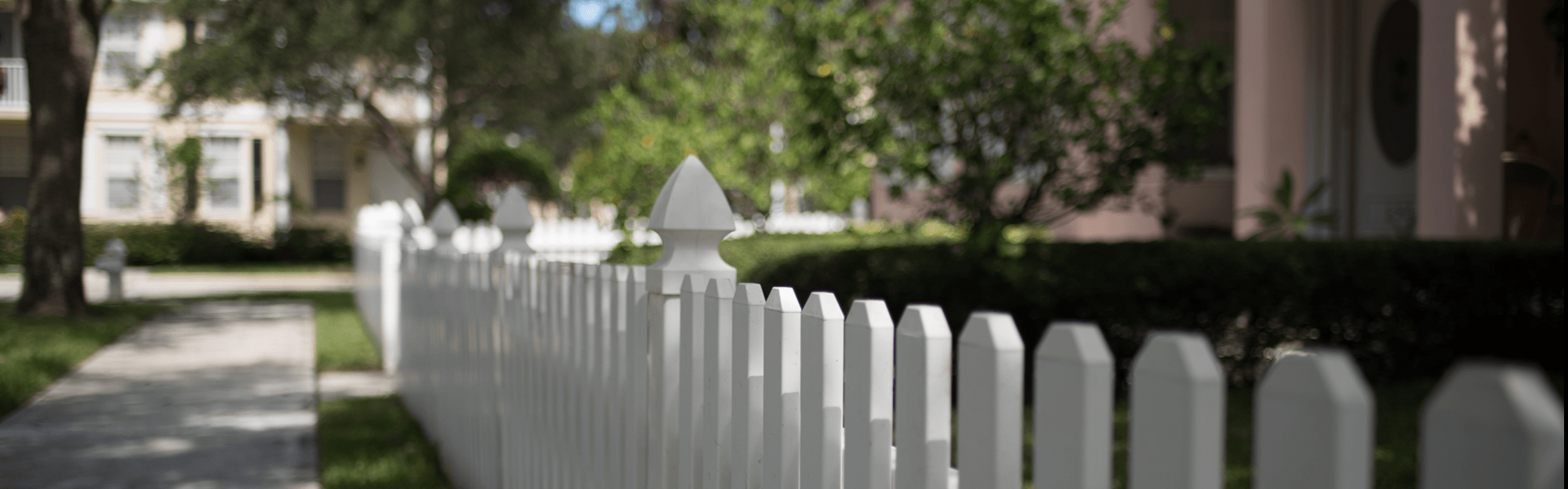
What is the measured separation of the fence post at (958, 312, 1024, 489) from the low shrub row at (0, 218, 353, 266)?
2579 centimetres

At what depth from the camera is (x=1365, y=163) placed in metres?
10.2

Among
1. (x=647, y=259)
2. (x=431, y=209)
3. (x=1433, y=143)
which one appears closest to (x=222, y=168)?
(x=431, y=209)

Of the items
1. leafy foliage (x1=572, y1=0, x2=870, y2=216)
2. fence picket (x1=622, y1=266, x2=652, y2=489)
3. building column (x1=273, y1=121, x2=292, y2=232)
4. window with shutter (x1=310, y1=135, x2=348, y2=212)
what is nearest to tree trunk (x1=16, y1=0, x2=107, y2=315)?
leafy foliage (x1=572, y1=0, x2=870, y2=216)

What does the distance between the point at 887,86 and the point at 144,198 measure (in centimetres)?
2574

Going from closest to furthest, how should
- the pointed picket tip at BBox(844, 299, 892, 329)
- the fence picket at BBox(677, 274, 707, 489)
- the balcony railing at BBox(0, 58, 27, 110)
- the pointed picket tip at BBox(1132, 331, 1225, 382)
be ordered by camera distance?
the pointed picket tip at BBox(1132, 331, 1225, 382) → the pointed picket tip at BBox(844, 299, 892, 329) → the fence picket at BBox(677, 274, 707, 489) → the balcony railing at BBox(0, 58, 27, 110)

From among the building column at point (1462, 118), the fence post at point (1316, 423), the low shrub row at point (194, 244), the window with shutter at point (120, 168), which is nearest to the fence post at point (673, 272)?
the fence post at point (1316, 423)

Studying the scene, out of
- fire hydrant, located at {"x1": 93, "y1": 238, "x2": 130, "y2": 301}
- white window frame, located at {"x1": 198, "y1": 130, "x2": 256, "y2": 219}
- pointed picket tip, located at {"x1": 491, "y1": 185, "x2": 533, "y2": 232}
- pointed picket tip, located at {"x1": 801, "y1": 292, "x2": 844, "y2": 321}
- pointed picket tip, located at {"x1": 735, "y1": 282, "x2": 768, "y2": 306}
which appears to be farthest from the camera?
white window frame, located at {"x1": 198, "y1": 130, "x2": 256, "y2": 219}

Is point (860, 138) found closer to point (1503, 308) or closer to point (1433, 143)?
point (1503, 308)

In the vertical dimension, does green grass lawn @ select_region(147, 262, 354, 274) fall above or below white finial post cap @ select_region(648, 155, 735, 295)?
below

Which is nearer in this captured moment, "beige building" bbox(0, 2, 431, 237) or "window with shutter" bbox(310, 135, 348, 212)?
"beige building" bbox(0, 2, 431, 237)

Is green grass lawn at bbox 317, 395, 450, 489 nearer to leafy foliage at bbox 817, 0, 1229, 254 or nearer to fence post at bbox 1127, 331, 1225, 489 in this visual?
leafy foliage at bbox 817, 0, 1229, 254

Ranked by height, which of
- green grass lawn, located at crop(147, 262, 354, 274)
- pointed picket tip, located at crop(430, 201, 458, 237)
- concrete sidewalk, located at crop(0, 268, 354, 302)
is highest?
pointed picket tip, located at crop(430, 201, 458, 237)

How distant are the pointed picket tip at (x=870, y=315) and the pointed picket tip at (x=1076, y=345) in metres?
0.35

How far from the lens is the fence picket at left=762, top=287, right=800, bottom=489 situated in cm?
160
